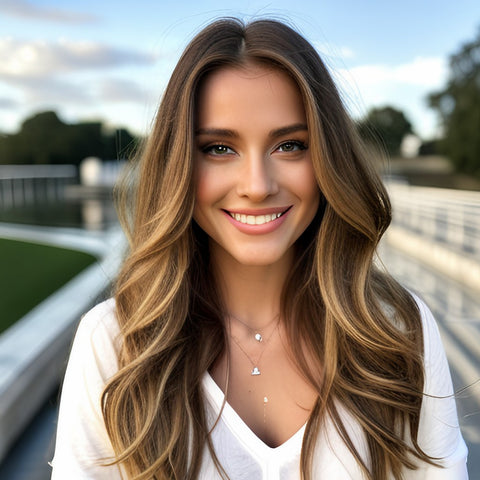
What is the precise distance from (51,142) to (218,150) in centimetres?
1173

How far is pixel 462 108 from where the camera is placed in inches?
944

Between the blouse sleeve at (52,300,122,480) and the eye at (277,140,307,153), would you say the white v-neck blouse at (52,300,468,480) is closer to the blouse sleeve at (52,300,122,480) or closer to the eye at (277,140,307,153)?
the blouse sleeve at (52,300,122,480)

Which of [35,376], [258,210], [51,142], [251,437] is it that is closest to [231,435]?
[251,437]

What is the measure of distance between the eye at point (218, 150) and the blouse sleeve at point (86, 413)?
1.48 feet

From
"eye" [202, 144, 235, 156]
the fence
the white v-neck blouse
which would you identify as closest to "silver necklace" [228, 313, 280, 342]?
the white v-neck blouse

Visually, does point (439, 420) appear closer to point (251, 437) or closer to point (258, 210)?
point (251, 437)

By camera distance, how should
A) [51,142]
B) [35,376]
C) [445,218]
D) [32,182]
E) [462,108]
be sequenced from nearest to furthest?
[35,376] < [445,218] < [51,142] < [32,182] < [462,108]

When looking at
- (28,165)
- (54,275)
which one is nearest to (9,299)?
(54,275)

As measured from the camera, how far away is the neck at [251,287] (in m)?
1.54

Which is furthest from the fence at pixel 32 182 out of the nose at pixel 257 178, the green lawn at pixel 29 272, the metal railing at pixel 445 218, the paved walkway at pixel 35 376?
the nose at pixel 257 178

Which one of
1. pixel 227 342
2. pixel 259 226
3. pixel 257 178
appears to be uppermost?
pixel 257 178

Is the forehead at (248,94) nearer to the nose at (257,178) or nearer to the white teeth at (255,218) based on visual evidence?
the nose at (257,178)

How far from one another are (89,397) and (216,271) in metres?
0.46

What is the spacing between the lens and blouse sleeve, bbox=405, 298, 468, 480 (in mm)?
1329
